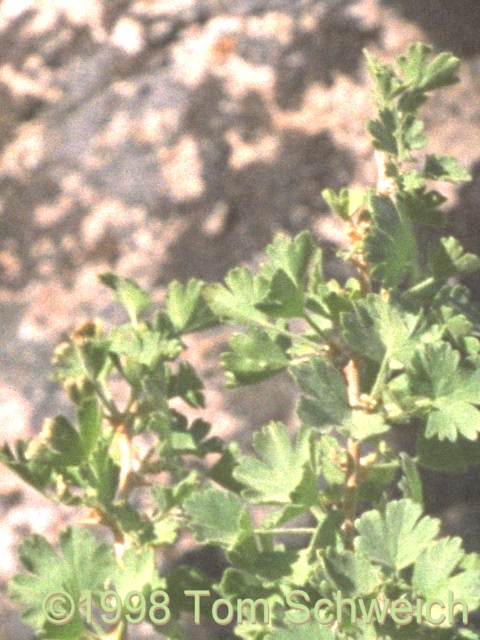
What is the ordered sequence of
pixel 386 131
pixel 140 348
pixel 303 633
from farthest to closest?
pixel 140 348 → pixel 386 131 → pixel 303 633

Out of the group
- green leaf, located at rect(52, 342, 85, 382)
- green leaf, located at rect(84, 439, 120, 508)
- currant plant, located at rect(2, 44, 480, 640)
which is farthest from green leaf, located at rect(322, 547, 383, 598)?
green leaf, located at rect(52, 342, 85, 382)

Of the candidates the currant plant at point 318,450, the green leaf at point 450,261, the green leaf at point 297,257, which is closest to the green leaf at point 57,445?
the currant plant at point 318,450

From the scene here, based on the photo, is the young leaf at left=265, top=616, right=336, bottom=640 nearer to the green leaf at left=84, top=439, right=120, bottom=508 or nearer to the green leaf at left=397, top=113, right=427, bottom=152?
the green leaf at left=84, top=439, right=120, bottom=508

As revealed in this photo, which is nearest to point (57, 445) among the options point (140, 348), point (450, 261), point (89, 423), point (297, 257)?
point (89, 423)

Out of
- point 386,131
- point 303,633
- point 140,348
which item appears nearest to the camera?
point 303,633

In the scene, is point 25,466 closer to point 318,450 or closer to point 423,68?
point 318,450
